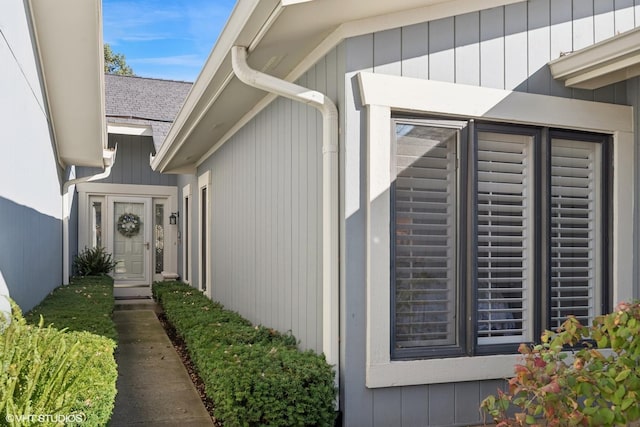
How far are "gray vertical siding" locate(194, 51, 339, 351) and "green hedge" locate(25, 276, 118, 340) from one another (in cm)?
140

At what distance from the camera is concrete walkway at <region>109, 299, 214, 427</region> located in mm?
4266

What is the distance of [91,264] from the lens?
10.5 m

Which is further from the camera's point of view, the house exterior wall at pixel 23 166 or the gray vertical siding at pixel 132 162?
the gray vertical siding at pixel 132 162

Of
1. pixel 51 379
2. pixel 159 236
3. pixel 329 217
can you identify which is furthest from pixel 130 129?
pixel 51 379

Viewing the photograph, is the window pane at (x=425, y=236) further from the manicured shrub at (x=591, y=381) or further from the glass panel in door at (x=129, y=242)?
the glass panel in door at (x=129, y=242)

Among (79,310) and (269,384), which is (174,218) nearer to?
(79,310)

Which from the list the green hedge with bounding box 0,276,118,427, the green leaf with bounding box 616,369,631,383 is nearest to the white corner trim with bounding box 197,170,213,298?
the green hedge with bounding box 0,276,118,427

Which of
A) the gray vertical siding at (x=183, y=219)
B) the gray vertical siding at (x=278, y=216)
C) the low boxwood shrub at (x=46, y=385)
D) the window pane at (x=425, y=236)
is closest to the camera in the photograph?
the low boxwood shrub at (x=46, y=385)

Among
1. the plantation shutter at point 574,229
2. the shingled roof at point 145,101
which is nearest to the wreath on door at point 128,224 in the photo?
the shingled roof at point 145,101

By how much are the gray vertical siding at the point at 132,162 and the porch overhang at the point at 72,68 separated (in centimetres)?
380

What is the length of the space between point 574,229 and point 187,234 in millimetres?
8169

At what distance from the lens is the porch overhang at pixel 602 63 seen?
11.4 feet

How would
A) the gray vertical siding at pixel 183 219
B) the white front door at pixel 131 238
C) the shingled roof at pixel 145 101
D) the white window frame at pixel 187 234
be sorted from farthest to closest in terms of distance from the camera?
1. the white front door at pixel 131 238
2. the shingled roof at pixel 145 101
3. the white window frame at pixel 187 234
4. the gray vertical siding at pixel 183 219

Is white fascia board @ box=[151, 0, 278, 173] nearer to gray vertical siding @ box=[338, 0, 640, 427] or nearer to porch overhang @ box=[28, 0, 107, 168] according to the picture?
gray vertical siding @ box=[338, 0, 640, 427]
